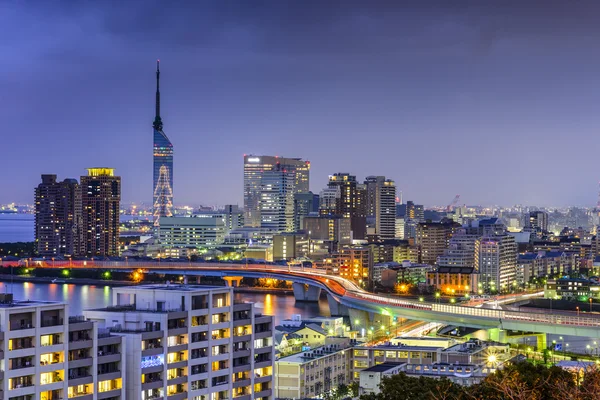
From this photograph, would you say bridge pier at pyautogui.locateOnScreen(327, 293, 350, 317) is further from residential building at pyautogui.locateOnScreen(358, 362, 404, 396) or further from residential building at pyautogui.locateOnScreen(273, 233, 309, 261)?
residential building at pyautogui.locateOnScreen(273, 233, 309, 261)

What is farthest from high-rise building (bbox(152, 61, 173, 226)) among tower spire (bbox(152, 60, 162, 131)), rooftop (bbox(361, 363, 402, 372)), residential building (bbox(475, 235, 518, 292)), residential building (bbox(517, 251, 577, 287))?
rooftop (bbox(361, 363, 402, 372))

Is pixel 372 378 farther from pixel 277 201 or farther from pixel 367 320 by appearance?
pixel 277 201

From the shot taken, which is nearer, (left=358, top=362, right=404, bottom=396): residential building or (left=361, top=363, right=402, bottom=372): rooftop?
(left=358, top=362, right=404, bottom=396): residential building

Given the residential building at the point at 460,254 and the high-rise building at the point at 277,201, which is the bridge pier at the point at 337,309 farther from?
the high-rise building at the point at 277,201

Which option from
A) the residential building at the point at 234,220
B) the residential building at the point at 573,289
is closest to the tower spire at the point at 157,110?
the residential building at the point at 234,220

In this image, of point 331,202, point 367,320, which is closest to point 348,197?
point 331,202

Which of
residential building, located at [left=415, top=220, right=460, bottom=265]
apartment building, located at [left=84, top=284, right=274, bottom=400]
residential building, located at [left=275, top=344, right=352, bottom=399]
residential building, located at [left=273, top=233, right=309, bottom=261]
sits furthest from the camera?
residential building, located at [left=273, top=233, right=309, bottom=261]
